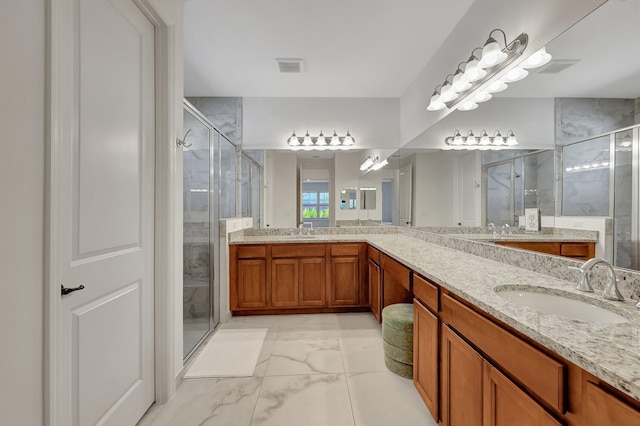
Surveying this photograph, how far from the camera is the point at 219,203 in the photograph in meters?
2.84

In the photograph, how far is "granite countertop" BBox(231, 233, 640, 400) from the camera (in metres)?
0.60

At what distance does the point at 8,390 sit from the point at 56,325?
0.66ft

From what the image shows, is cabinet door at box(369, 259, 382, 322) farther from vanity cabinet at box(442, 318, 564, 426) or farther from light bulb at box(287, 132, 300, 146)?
light bulb at box(287, 132, 300, 146)

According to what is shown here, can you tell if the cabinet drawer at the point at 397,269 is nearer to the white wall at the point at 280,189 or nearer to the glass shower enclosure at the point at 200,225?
the white wall at the point at 280,189

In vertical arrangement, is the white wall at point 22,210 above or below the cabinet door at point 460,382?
above

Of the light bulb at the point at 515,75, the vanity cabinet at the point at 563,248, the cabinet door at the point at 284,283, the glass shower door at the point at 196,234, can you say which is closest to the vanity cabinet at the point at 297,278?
the cabinet door at the point at 284,283

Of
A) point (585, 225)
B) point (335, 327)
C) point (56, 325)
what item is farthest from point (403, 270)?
point (56, 325)

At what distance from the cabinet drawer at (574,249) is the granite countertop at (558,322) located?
0.43 ft

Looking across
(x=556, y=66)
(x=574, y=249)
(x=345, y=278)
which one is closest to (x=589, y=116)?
(x=556, y=66)

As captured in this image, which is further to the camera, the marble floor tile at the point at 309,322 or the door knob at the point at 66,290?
the marble floor tile at the point at 309,322

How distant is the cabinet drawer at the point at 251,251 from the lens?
3059 mm

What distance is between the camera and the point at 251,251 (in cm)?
306

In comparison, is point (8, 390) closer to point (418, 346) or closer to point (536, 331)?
point (536, 331)

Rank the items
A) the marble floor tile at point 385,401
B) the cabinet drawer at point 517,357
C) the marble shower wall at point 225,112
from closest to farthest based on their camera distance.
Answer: the cabinet drawer at point 517,357, the marble floor tile at point 385,401, the marble shower wall at point 225,112
